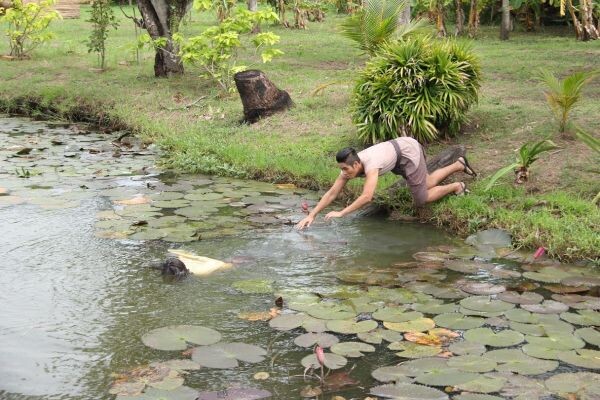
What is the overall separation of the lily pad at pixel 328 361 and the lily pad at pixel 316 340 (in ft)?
0.55

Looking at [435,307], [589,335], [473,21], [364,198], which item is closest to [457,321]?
[435,307]

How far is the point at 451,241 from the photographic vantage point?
7.83 meters

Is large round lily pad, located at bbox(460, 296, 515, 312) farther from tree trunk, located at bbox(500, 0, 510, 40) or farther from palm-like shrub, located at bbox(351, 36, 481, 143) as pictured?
tree trunk, located at bbox(500, 0, 510, 40)

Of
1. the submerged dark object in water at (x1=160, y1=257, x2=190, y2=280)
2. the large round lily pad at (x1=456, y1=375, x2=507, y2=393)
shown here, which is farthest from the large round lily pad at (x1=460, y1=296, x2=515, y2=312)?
the submerged dark object in water at (x1=160, y1=257, x2=190, y2=280)

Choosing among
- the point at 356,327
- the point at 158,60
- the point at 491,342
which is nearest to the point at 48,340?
the point at 356,327

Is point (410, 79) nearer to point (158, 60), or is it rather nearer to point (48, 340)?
point (48, 340)

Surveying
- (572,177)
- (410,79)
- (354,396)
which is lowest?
(354,396)

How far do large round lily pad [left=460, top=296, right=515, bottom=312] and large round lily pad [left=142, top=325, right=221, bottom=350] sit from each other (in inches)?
72.6

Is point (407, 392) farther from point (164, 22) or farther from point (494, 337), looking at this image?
point (164, 22)

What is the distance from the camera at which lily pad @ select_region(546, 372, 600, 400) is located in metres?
4.71

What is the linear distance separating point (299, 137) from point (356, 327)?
5535 millimetres

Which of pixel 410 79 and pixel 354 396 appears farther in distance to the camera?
pixel 410 79

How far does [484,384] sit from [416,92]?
17.8 feet

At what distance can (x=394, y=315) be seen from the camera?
5.89m
